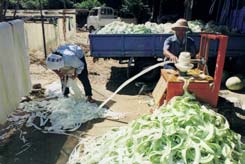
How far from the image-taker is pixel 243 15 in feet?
37.1

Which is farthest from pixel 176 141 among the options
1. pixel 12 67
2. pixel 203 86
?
pixel 12 67

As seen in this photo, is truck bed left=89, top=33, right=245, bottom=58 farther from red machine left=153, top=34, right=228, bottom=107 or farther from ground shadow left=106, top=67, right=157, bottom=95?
red machine left=153, top=34, right=228, bottom=107

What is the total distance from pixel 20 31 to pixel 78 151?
3.16 meters

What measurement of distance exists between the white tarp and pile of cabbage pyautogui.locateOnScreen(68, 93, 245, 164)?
2.30 metres

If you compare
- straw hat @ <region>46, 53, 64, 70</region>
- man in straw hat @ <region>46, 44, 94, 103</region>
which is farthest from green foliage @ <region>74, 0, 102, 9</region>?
straw hat @ <region>46, 53, 64, 70</region>

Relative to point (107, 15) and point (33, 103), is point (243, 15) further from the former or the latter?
point (107, 15)

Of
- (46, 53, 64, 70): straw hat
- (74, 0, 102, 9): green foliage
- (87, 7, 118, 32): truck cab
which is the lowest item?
(87, 7, 118, 32): truck cab

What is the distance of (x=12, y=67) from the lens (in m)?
6.36

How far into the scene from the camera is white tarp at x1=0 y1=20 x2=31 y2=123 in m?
5.85

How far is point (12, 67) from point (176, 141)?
12.7 feet

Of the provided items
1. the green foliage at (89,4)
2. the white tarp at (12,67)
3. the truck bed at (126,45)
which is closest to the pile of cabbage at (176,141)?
the white tarp at (12,67)

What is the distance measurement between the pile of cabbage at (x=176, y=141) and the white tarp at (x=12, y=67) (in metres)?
2.30

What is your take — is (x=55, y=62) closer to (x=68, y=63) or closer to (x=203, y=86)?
(x=68, y=63)

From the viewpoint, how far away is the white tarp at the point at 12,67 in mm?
5852
